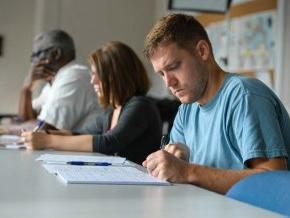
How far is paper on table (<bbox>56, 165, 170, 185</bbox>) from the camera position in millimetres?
1162

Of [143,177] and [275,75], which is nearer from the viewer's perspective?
[143,177]

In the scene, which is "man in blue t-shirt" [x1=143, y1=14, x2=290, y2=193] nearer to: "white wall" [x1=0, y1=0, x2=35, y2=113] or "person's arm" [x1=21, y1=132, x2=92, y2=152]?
"person's arm" [x1=21, y1=132, x2=92, y2=152]

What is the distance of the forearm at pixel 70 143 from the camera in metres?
1.99

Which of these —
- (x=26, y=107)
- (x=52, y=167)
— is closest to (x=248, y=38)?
(x=26, y=107)

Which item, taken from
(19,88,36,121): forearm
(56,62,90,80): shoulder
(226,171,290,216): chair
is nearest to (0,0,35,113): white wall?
(19,88,36,121): forearm

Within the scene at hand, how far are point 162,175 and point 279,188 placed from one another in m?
0.35

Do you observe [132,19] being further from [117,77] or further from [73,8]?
[117,77]

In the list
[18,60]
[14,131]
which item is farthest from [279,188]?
[18,60]

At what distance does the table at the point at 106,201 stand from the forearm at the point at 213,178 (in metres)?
0.07

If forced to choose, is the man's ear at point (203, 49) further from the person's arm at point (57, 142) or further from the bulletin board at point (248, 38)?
the bulletin board at point (248, 38)

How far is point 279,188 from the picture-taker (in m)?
0.94

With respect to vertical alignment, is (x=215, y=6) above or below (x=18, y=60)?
above

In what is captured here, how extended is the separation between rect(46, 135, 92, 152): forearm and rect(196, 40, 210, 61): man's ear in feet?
2.23

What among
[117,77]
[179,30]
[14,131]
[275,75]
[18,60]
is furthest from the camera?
[18,60]
